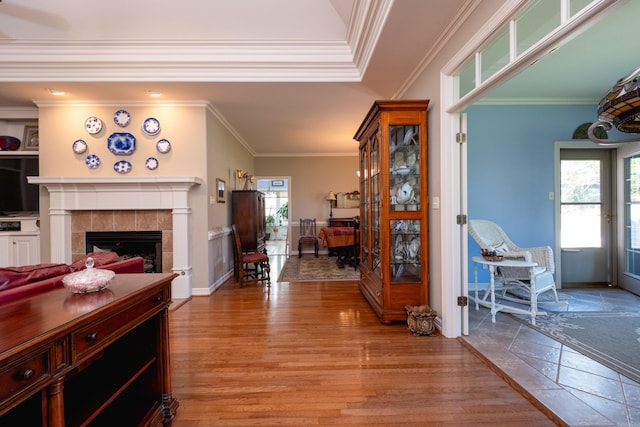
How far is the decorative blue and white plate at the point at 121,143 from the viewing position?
418cm

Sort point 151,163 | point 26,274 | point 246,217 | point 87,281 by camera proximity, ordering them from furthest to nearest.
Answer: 1. point 246,217
2. point 151,163
3. point 26,274
4. point 87,281

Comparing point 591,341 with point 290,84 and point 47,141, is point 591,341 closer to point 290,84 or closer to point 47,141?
point 290,84

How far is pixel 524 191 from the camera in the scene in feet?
14.0

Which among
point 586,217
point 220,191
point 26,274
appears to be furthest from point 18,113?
point 586,217

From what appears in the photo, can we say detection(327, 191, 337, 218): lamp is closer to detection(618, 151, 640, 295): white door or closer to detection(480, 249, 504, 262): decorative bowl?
detection(480, 249, 504, 262): decorative bowl

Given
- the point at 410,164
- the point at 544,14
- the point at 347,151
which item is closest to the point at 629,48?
the point at 544,14

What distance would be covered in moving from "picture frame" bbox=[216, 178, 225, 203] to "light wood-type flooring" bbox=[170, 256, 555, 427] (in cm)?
201

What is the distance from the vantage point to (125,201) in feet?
13.5

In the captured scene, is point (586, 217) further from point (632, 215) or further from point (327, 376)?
point (327, 376)

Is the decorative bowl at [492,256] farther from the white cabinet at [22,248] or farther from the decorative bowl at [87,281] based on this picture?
the white cabinet at [22,248]

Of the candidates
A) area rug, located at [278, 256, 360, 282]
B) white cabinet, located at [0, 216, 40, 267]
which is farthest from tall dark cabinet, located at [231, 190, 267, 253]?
white cabinet, located at [0, 216, 40, 267]

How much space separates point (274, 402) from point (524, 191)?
4.31 metres

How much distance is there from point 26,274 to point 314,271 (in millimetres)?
4625

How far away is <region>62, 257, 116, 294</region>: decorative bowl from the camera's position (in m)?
1.29
